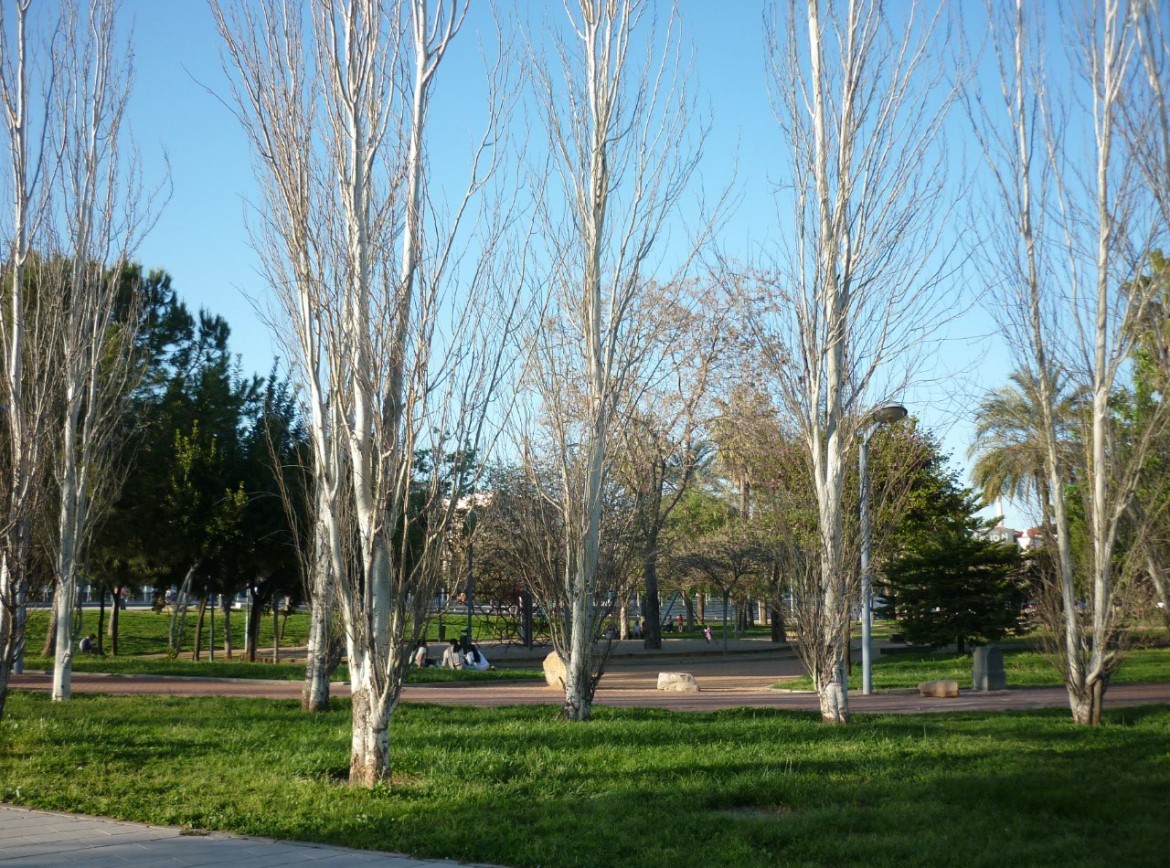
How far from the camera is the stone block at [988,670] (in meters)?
20.0

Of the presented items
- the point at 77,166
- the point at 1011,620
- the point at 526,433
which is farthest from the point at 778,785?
the point at 1011,620

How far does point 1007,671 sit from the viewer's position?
24781 mm

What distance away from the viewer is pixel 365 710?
28.3 ft

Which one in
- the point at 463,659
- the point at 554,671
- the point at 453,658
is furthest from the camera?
the point at 453,658

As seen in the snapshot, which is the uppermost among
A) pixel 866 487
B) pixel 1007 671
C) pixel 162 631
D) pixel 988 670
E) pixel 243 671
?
pixel 866 487

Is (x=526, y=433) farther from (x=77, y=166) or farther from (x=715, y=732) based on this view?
(x=77, y=166)

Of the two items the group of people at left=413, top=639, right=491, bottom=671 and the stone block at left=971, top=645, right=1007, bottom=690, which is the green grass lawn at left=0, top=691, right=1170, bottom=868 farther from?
the group of people at left=413, top=639, right=491, bottom=671

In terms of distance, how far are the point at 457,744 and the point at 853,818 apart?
464 centimetres

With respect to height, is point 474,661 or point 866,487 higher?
point 866,487

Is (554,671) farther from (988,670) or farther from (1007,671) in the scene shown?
(1007,671)

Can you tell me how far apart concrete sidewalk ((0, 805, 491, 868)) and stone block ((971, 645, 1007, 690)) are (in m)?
15.9

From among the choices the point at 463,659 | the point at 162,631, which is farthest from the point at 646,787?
the point at 162,631

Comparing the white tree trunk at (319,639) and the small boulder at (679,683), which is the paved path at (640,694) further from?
the white tree trunk at (319,639)

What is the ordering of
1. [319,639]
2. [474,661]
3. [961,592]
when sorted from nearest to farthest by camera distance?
[319,639] → [474,661] → [961,592]
